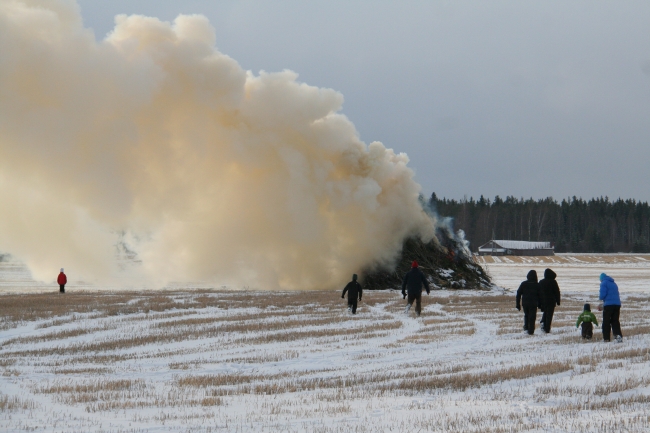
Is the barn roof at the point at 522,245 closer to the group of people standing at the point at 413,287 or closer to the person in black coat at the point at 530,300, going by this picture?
the group of people standing at the point at 413,287

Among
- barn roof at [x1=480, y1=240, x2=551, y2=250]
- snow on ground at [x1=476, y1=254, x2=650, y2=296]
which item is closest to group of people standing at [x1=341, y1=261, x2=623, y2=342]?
snow on ground at [x1=476, y1=254, x2=650, y2=296]

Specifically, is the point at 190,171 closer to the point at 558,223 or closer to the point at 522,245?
the point at 522,245

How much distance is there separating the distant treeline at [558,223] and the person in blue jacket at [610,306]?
442 ft

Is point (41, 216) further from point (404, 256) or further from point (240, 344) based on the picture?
point (240, 344)

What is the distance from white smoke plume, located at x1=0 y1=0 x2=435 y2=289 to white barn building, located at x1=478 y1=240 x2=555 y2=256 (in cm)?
8670

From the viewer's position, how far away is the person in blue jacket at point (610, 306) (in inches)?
650

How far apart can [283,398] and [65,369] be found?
5898 millimetres

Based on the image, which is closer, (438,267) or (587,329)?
(587,329)

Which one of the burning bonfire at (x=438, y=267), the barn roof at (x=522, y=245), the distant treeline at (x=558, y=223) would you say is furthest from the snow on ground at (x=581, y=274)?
the distant treeline at (x=558, y=223)

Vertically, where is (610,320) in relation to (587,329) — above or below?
above

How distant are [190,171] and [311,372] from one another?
1118 inches

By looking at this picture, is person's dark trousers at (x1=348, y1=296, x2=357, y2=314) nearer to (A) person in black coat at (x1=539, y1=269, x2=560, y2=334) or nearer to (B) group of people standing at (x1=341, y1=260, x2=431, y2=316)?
(B) group of people standing at (x1=341, y1=260, x2=431, y2=316)

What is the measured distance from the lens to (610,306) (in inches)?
651

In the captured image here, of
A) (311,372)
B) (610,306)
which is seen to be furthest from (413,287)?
(311,372)
